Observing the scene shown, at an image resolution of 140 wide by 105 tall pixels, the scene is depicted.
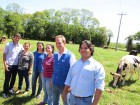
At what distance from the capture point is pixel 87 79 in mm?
4391

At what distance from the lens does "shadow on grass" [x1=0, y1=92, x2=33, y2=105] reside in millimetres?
8183

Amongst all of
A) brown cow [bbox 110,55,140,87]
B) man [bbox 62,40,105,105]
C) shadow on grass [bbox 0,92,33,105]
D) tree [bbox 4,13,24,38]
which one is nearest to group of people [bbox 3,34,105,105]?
man [bbox 62,40,105,105]

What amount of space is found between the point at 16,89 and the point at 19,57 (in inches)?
71.7

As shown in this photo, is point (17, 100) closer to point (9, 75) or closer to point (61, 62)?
point (9, 75)

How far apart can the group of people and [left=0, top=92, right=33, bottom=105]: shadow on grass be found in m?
0.23

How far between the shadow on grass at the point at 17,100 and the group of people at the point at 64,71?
0.75 ft

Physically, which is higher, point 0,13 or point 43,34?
point 0,13

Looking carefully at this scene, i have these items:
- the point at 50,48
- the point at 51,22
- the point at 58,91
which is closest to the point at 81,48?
the point at 58,91

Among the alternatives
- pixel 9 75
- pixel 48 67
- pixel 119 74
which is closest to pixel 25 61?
pixel 9 75

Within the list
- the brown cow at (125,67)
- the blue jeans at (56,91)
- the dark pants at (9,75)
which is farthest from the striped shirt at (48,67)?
the brown cow at (125,67)

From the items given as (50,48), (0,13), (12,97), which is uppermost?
(0,13)

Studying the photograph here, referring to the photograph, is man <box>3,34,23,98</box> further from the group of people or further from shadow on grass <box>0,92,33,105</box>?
shadow on grass <box>0,92,33,105</box>

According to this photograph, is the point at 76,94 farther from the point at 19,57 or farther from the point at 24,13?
the point at 24,13

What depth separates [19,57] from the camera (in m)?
8.41
